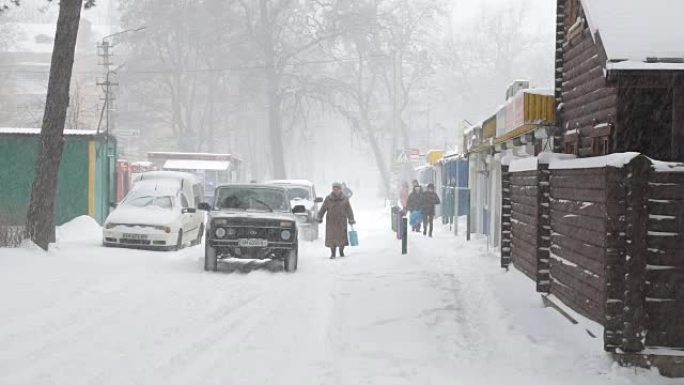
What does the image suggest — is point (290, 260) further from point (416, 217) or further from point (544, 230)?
point (416, 217)

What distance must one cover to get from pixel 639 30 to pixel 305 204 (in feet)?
61.3

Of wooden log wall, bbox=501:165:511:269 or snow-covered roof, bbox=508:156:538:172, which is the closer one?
snow-covered roof, bbox=508:156:538:172

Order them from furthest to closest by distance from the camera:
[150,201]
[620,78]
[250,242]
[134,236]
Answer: [150,201] < [134,236] < [250,242] < [620,78]

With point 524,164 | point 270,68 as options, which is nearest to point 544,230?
point 524,164

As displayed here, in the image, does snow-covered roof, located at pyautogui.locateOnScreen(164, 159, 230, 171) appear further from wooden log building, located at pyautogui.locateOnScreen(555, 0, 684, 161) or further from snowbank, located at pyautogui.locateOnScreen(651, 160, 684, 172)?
snowbank, located at pyautogui.locateOnScreen(651, 160, 684, 172)

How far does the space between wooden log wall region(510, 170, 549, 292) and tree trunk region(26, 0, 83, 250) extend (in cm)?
908

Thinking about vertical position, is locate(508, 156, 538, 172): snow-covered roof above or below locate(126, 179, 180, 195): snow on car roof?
above

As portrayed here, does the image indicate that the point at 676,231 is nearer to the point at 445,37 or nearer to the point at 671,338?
the point at 671,338

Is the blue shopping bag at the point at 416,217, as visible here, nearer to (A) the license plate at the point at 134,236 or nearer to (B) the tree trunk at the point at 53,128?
(A) the license plate at the point at 134,236

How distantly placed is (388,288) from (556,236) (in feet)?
12.2

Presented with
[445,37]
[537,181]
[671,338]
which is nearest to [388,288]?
[537,181]

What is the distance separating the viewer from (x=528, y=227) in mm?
13609

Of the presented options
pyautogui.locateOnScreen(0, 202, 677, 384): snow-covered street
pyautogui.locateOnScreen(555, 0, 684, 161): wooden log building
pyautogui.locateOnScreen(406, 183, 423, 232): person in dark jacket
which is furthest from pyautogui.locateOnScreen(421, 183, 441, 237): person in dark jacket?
pyautogui.locateOnScreen(555, 0, 684, 161): wooden log building

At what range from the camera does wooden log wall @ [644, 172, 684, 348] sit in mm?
7906
